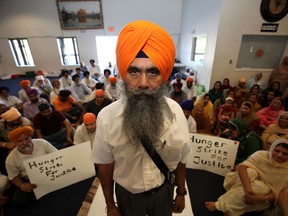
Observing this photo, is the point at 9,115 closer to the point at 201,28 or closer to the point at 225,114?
the point at 225,114

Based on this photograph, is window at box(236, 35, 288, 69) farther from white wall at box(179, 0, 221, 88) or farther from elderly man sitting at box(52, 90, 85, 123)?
elderly man sitting at box(52, 90, 85, 123)

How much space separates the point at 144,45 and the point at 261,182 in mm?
1803

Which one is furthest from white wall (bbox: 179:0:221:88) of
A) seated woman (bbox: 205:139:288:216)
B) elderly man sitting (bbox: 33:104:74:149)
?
elderly man sitting (bbox: 33:104:74:149)

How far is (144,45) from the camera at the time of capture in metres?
0.77

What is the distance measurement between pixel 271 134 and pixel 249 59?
378 cm

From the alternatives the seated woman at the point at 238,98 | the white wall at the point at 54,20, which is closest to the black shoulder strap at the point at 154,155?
the seated woman at the point at 238,98

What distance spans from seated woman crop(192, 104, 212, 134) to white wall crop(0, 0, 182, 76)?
679 centimetres

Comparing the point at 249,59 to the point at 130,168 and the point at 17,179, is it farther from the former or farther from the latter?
the point at 17,179

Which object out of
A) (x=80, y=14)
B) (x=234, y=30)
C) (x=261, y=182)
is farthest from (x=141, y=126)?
(x=80, y=14)

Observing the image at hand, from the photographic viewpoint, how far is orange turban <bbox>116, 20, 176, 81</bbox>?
30.3 inches

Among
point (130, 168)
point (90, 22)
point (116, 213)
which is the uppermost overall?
point (90, 22)

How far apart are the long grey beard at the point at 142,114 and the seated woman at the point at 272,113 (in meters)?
2.93

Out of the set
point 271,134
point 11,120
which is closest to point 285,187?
point 271,134

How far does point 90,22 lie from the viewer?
8148 millimetres
